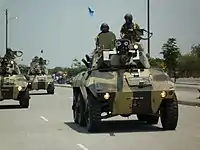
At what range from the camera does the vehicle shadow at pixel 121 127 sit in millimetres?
16719

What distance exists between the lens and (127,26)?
1747 centimetres

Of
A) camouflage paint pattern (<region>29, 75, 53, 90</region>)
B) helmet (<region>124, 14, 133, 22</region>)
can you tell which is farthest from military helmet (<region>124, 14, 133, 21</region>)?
camouflage paint pattern (<region>29, 75, 53, 90</region>)

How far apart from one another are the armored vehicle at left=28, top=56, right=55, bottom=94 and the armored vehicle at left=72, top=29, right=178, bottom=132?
29417 mm

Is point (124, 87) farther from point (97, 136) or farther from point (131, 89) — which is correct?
point (97, 136)

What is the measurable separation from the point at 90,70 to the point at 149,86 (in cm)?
208

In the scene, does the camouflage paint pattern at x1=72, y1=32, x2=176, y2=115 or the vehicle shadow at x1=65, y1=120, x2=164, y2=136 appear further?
the vehicle shadow at x1=65, y1=120, x2=164, y2=136

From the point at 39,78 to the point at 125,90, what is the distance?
3203 centimetres

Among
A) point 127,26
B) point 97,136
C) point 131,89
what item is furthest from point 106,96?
point 127,26

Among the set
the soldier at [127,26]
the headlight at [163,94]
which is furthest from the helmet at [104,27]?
the headlight at [163,94]

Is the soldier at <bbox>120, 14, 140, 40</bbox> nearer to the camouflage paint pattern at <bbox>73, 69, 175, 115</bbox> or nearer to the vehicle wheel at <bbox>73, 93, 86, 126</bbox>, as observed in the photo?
the camouflage paint pattern at <bbox>73, 69, 175, 115</bbox>

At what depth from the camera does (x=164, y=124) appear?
16516 mm

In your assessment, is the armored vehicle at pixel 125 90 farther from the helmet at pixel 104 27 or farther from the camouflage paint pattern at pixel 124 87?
the helmet at pixel 104 27

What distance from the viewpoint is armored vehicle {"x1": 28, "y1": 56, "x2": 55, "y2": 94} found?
1848 inches

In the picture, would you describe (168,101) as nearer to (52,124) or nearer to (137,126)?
(137,126)
